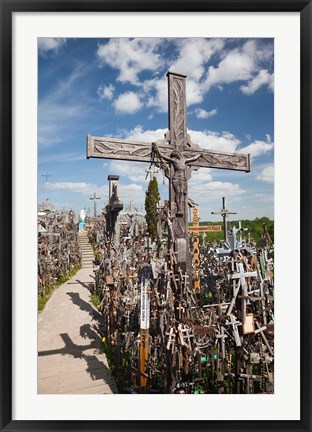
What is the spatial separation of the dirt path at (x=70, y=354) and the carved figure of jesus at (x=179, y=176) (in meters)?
1.75

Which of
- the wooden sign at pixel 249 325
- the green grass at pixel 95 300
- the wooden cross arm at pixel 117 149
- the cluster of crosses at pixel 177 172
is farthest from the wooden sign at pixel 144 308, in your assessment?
the green grass at pixel 95 300

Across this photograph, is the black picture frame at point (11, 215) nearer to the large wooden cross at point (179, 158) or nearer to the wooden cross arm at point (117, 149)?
the wooden cross arm at point (117, 149)

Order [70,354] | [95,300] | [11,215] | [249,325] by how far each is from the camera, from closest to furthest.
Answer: [11,215] → [249,325] → [70,354] → [95,300]

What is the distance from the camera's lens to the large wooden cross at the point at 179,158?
9.81 feet

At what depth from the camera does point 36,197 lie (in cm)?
239

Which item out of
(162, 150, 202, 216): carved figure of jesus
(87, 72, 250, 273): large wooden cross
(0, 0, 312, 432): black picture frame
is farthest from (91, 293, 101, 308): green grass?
(0, 0, 312, 432): black picture frame

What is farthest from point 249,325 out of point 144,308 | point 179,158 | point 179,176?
point 179,158

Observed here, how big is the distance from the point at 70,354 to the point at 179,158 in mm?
2420

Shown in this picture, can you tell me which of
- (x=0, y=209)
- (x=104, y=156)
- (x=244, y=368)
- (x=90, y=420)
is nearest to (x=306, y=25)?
(x=104, y=156)

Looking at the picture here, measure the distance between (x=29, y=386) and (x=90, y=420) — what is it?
540 millimetres

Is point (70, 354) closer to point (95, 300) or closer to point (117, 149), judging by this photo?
point (117, 149)

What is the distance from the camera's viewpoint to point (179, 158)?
3154mm

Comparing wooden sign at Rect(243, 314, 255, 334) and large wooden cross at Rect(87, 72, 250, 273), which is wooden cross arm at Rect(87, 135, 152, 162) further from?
wooden sign at Rect(243, 314, 255, 334)

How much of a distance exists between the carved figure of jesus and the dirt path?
1.75 meters
